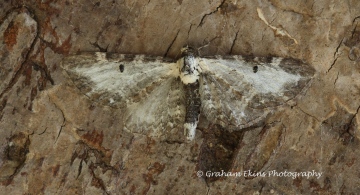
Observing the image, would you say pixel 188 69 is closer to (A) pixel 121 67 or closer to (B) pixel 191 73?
(B) pixel 191 73

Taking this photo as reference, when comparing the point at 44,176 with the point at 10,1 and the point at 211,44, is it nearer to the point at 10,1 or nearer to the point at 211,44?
the point at 10,1

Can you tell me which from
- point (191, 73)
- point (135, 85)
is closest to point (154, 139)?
point (135, 85)

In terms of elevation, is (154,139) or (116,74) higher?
(116,74)

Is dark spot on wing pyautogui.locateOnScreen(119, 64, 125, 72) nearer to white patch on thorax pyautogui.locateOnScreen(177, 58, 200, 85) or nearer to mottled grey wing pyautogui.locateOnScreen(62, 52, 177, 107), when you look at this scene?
mottled grey wing pyautogui.locateOnScreen(62, 52, 177, 107)

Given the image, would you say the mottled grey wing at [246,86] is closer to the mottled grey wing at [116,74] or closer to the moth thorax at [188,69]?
the moth thorax at [188,69]

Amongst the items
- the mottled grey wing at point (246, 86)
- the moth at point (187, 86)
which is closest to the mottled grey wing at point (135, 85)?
the moth at point (187, 86)

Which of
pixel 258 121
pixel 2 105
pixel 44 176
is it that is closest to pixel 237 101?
pixel 258 121

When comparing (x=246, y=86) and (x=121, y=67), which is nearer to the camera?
(x=121, y=67)
